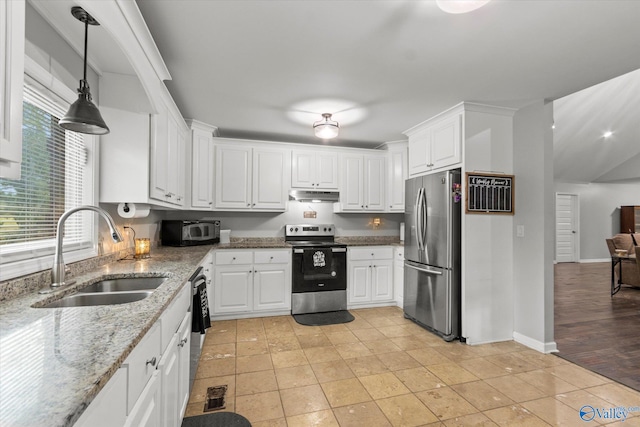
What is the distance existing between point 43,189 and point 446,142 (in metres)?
3.37

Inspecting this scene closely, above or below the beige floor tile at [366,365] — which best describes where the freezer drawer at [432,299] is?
above

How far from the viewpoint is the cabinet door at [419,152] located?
3668mm

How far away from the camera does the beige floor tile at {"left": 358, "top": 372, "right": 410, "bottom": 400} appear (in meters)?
2.27

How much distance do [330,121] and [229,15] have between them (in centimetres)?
189

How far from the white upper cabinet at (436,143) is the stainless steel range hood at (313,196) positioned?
1131mm

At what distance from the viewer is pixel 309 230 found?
4617mm

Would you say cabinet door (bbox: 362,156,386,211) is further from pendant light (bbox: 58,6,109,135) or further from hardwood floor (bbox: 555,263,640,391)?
pendant light (bbox: 58,6,109,135)

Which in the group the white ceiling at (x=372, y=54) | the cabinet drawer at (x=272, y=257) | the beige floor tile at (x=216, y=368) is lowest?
the beige floor tile at (x=216, y=368)

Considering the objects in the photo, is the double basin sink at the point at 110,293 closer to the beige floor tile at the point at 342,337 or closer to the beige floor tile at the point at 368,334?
the beige floor tile at the point at 342,337

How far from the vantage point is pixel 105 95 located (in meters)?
2.13

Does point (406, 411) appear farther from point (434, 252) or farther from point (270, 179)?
point (270, 179)

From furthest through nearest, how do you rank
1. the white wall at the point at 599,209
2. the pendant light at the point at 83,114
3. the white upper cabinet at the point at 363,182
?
the white wall at the point at 599,209, the white upper cabinet at the point at 363,182, the pendant light at the point at 83,114

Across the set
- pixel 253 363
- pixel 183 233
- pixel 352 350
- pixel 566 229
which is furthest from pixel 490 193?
pixel 566 229

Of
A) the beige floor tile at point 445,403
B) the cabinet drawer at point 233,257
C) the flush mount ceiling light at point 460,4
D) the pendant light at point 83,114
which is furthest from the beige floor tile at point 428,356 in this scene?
the pendant light at point 83,114
